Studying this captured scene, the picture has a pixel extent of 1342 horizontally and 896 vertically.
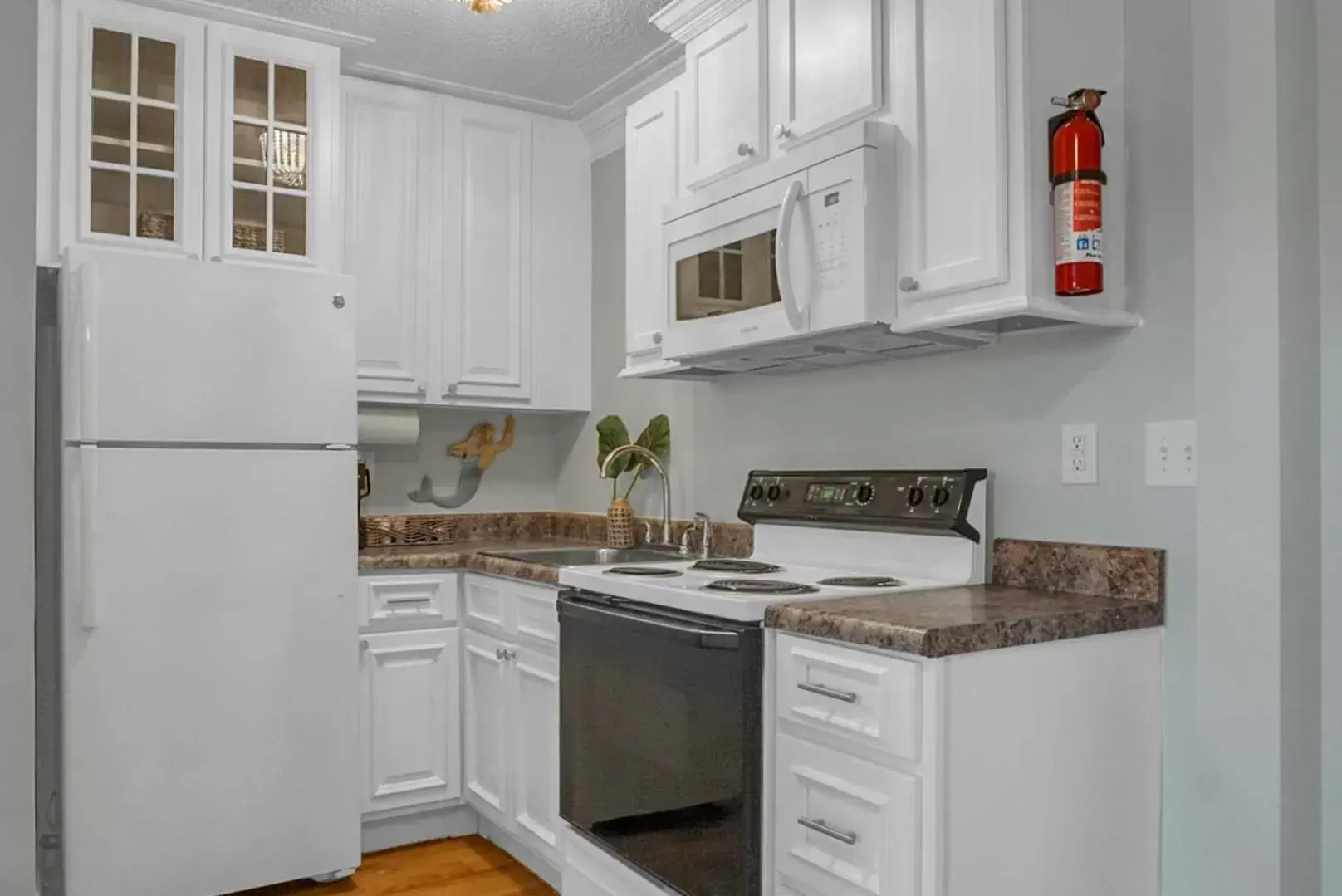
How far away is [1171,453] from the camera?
1.77m

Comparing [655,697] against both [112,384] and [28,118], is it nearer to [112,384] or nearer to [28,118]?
[112,384]

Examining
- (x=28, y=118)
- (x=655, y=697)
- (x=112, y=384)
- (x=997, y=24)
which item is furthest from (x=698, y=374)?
(x=28, y=118)

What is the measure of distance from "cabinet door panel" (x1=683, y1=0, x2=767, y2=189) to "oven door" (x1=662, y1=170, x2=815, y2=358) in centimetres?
12

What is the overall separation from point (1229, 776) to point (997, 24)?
4.41 ft

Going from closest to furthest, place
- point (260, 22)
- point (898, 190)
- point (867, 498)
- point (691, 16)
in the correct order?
point (898, 190) → point (867, 498) → point (691, 16) → point (260, 22)

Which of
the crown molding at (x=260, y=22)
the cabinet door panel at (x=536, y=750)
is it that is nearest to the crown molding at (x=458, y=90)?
the crown molding at (x=260, y=22)

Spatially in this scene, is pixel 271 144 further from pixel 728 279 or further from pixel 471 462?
pixel 728 279

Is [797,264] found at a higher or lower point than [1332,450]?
higher

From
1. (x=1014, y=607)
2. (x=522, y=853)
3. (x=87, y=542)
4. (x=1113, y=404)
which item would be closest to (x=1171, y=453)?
(x=1113, y=404)

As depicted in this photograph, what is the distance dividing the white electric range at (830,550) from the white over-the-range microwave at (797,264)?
31 cm

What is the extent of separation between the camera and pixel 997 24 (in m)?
1.76

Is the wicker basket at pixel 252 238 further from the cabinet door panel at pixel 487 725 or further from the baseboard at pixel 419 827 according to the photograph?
the baseboard at pixel 419 827

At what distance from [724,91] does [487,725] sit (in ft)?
6.18

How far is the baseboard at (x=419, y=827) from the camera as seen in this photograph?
9.96ft
